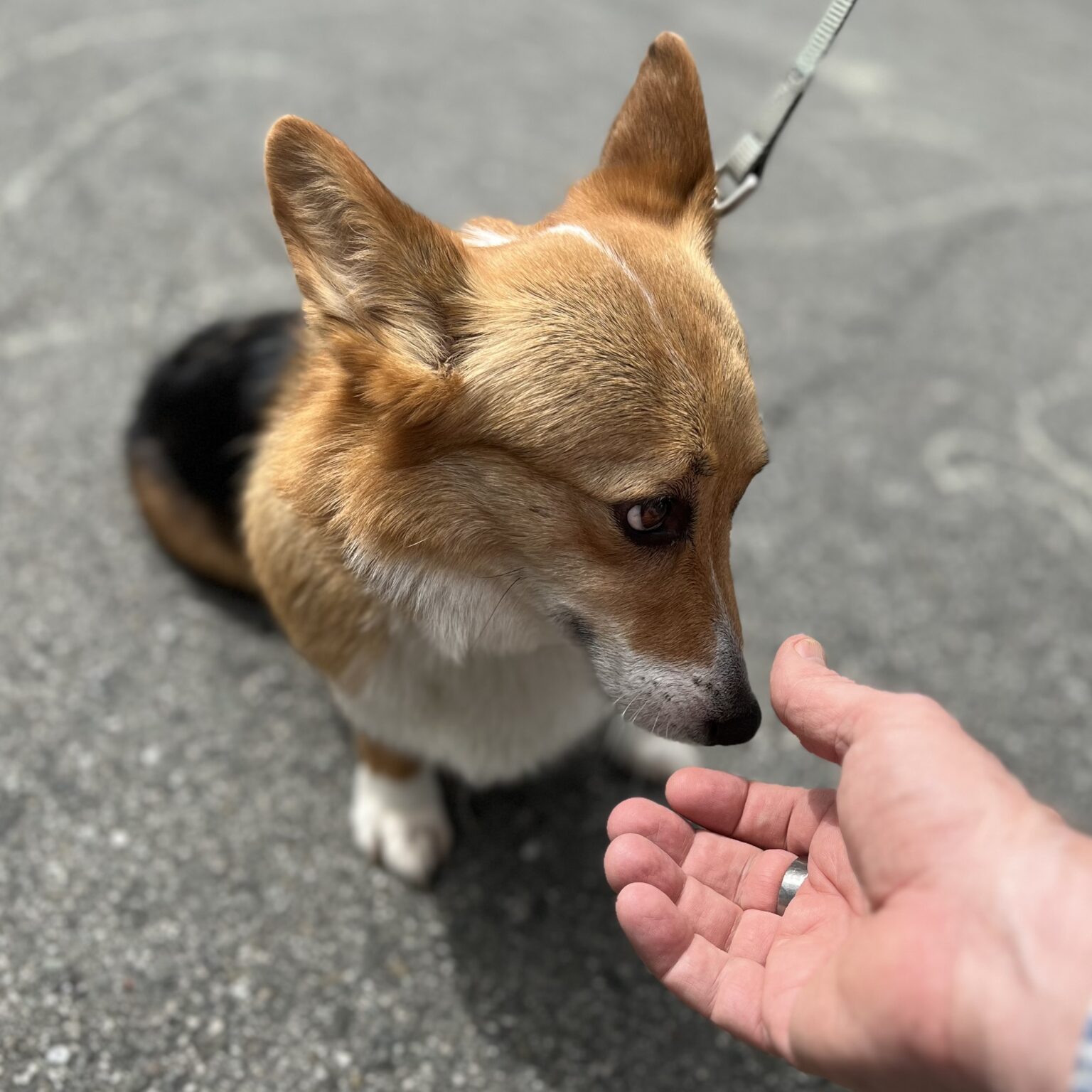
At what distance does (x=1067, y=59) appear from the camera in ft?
23.5

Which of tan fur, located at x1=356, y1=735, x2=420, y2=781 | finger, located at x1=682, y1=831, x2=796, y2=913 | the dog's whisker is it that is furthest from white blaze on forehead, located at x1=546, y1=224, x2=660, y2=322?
tan fur, located at x1=356, y1=735, x2=420, y2=781

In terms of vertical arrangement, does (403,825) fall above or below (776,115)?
below

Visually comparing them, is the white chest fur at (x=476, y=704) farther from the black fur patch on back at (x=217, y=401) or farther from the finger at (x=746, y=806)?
the black fur patch on back at (x=217, y=401)

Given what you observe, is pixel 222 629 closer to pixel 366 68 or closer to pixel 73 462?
pixel 73 462

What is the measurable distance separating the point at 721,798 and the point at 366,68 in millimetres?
5190

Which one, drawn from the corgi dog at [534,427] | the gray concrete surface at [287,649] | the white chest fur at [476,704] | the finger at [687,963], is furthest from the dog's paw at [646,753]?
Result: the finger at [687,963]

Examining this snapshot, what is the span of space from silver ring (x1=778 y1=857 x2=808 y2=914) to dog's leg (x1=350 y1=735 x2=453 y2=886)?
3.62ft

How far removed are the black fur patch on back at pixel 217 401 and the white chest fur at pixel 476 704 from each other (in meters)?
0.82

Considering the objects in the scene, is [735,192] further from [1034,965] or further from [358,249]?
[1034,965]

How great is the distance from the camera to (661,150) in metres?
2.12

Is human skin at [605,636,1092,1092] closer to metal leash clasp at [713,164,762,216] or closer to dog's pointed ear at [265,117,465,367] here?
dog's pointed ear at [265,117,465,367]

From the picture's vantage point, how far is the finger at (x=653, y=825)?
1887mm

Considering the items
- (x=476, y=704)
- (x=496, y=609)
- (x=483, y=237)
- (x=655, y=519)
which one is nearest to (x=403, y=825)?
(x=476, y=704)

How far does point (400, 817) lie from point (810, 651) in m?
1.32
